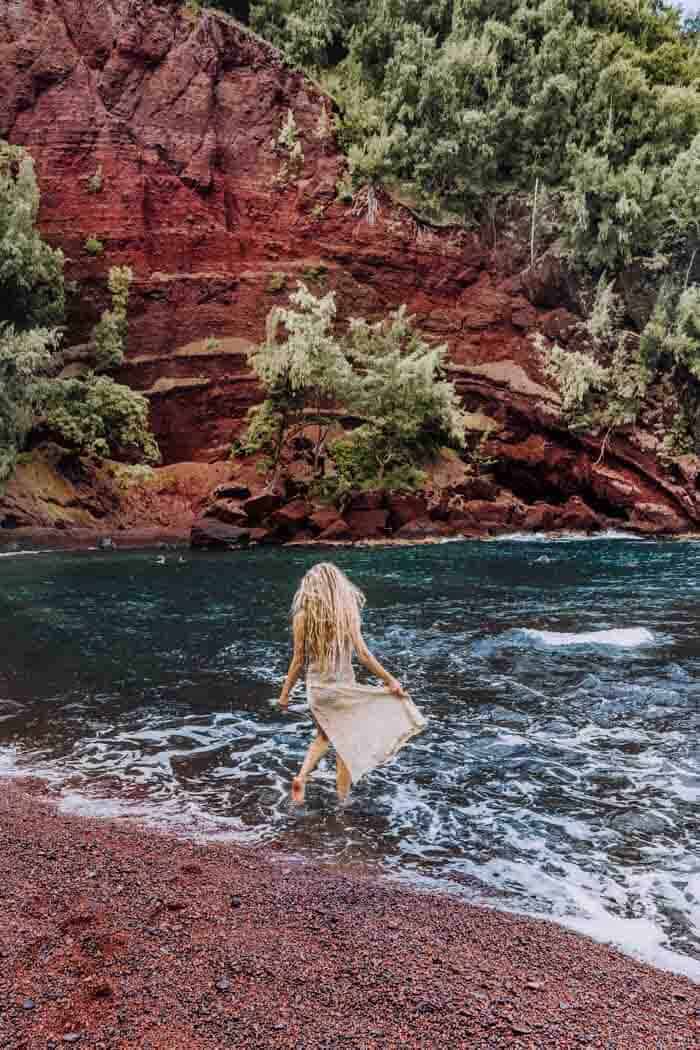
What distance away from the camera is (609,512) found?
34.2m

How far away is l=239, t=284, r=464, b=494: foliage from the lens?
31172mm

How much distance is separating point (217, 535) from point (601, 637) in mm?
17878

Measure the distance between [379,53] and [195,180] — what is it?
13.8m

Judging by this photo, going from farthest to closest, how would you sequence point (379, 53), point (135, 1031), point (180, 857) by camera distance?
point (379, 53)
point (180, 857)
point (135, 1031)

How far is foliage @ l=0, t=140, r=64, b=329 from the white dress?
29.1 metres

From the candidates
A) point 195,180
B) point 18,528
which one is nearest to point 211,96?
point 195,180

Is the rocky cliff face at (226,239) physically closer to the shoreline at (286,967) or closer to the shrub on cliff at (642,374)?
the shrub on cliff at (642,374)

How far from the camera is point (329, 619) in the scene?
5766 mm

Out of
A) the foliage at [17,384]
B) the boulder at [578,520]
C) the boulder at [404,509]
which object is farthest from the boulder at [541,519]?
the foliage at [17,384]

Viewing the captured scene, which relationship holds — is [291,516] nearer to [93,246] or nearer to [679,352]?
[93,246]

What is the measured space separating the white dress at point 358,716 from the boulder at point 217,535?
2163 cm

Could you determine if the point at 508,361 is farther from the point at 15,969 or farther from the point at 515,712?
the point at 15,969

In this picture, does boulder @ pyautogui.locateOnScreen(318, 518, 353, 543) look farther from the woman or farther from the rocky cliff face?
the woman

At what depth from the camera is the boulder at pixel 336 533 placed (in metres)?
28.3
